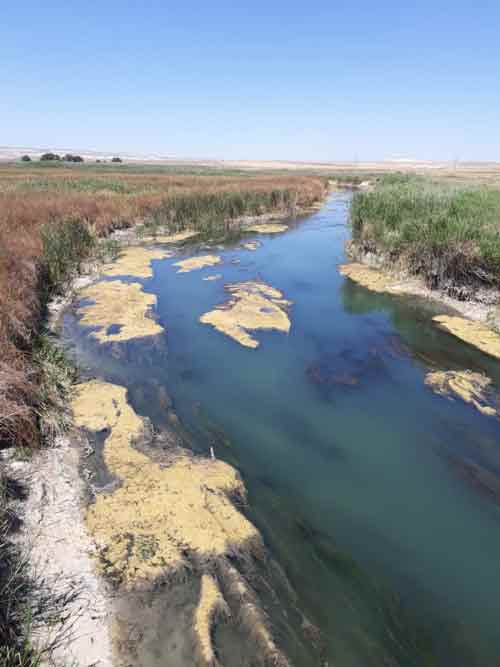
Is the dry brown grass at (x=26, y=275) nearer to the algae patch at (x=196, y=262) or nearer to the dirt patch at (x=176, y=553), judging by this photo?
the dirt patch at (x=176, y=553)

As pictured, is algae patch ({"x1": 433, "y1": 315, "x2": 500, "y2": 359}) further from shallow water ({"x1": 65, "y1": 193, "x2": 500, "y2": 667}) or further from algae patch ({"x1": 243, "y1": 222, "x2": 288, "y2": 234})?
algae patch ({"x1": 243, "y1": 222, "x2": 288, "y2": 234})

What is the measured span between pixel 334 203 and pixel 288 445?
3345 centimetres

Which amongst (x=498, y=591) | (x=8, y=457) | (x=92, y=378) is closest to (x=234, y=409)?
(x=92, y=378)

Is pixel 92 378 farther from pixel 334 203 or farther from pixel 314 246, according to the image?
pixel 334 203

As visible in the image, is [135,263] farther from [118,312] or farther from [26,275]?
[26,275]

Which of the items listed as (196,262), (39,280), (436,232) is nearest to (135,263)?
(196,262)

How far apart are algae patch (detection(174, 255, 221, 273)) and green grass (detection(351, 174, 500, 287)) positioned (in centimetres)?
596

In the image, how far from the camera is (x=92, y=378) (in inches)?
252

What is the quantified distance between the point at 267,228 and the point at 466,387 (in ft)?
57.8

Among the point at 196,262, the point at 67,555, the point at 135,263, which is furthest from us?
the point at 196,262

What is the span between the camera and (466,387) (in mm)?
6551

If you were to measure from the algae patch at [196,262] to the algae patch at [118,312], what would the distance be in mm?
2606

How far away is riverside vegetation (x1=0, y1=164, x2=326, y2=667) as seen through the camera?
2.97 m

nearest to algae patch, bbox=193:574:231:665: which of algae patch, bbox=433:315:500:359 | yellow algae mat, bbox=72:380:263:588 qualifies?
yellow algae mat, bbox=72:380:263:588
